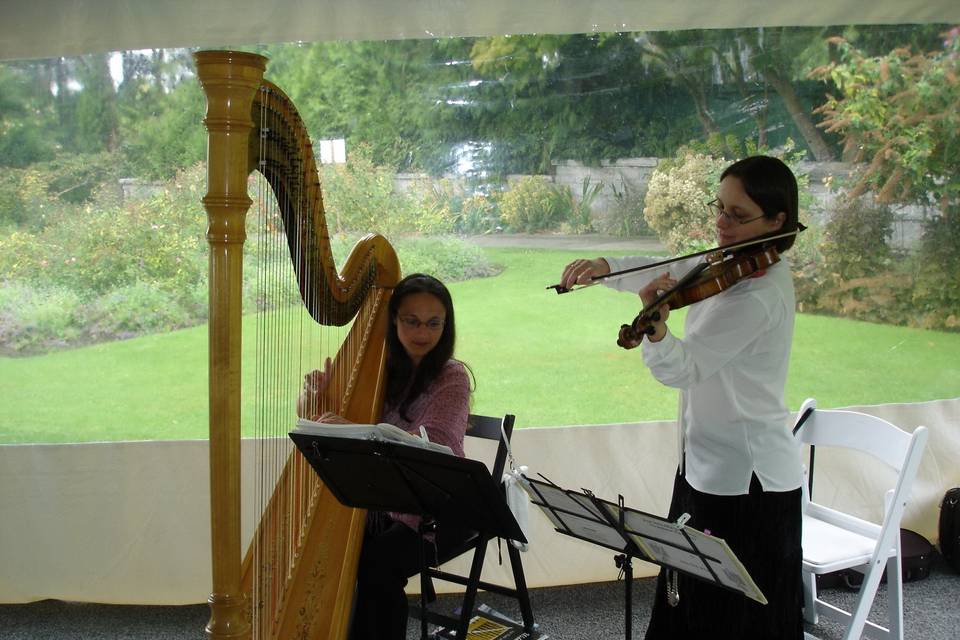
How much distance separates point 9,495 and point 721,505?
244 cm

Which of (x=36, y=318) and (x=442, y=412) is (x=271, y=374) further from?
(x=36, y=318)

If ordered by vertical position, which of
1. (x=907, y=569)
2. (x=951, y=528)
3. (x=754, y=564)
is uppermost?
(x=754, y=564)

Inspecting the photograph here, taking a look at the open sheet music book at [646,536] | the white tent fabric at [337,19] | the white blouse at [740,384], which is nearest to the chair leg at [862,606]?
the white blouse at [740,384]

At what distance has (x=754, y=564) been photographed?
77.4 inches

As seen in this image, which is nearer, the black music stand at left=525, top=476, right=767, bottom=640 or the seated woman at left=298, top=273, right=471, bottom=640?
the black music stand at left=525, top=476, right=767, bottom=640

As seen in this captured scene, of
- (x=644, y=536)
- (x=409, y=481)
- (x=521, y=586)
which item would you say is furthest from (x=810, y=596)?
(x=409, y=481)

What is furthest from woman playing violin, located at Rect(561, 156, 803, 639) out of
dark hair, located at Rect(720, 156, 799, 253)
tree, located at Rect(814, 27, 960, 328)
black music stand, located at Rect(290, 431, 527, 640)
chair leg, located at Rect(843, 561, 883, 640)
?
tree, located at Rect(814, 27, 960, 328)

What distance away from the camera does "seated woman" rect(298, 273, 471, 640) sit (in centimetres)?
227

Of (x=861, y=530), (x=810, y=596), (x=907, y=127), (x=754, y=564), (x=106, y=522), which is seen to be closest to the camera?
(x=754, y=564)

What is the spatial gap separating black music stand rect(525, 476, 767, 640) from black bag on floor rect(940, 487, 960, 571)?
6.83 feet

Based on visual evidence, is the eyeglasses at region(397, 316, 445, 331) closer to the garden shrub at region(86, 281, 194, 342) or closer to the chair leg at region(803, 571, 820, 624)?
the garden shrub at region(86, 281, 194, 342)

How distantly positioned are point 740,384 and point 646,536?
39cm

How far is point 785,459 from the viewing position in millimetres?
1948

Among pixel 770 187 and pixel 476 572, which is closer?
pixel 770 187
